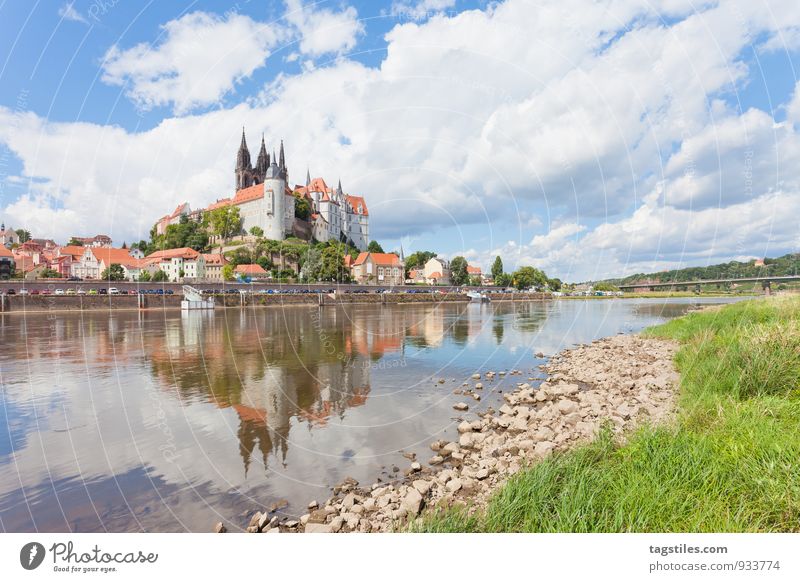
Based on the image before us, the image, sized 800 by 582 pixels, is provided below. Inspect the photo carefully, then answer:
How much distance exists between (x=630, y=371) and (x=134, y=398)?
16.7 metres

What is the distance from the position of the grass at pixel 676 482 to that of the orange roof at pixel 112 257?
9423cm

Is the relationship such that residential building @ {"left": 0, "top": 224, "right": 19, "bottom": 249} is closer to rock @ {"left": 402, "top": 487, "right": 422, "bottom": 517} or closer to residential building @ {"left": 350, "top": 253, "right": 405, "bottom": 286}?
residential building @ {"left": 350, "top": 253, "right": 405, "bottom": 286}

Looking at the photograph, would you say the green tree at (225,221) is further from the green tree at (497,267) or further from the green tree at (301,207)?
the green tree at (497,267)

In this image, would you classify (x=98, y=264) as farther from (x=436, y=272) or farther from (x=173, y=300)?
(x=436, y=272)

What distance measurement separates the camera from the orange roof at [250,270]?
3411 inches

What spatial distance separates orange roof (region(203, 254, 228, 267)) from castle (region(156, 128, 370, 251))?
1361 cm

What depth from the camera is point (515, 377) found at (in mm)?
15031

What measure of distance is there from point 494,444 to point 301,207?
106723mm

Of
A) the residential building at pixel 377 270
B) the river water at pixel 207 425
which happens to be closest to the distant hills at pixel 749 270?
the river water at pixel 207 425

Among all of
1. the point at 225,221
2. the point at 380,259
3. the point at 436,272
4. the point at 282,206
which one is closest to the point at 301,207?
the point at 282,206

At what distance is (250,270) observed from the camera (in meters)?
86.8

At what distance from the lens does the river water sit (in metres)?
6.17

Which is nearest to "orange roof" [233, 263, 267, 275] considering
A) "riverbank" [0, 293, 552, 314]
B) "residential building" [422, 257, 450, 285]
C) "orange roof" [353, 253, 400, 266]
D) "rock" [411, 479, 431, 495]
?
"riverbank" [0, 293, 552, 314]
